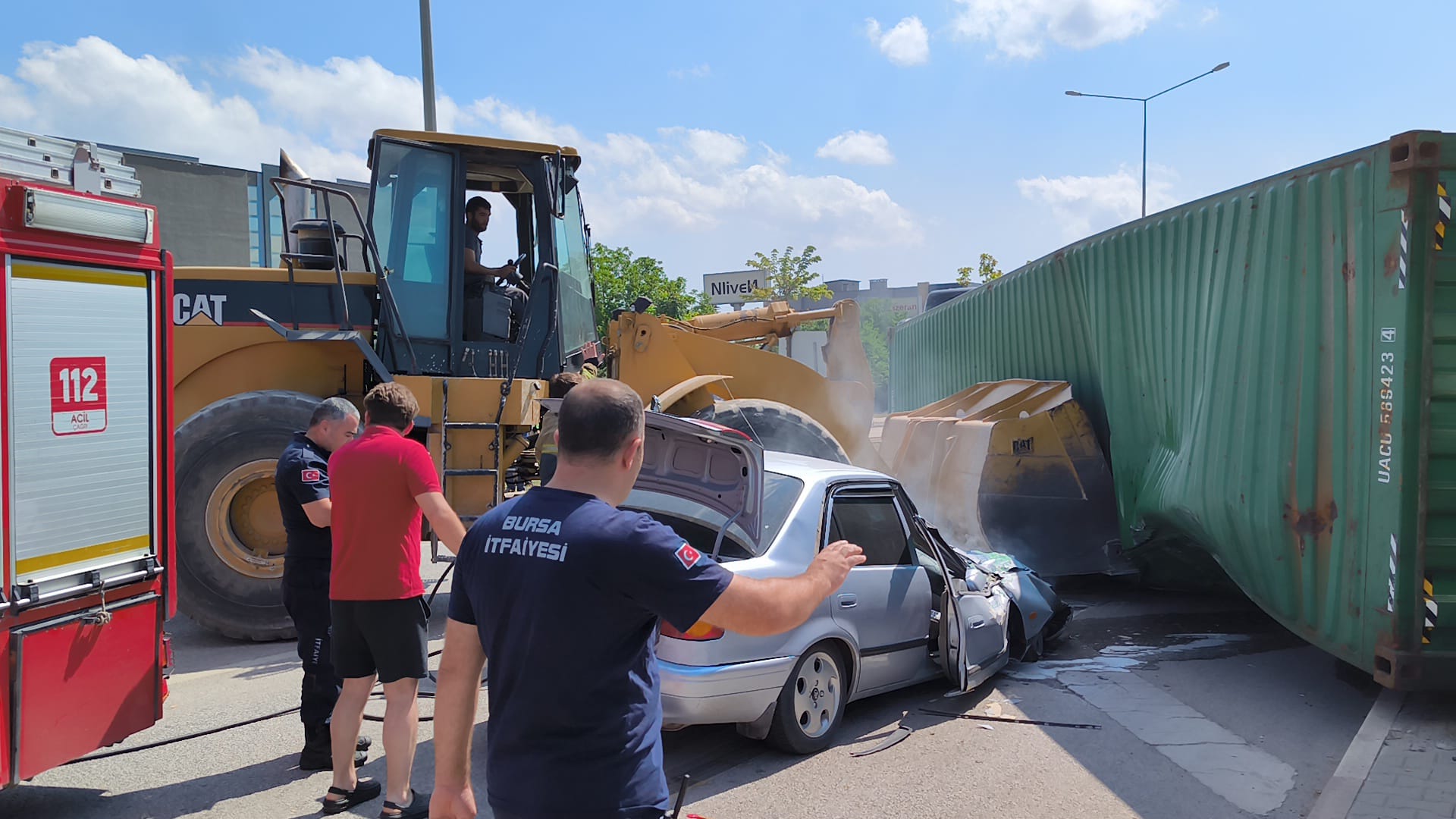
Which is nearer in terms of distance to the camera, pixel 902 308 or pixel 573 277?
pixel 573 277

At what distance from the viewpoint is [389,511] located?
3.98m

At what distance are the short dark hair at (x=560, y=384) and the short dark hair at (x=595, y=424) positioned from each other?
5545 millimetres

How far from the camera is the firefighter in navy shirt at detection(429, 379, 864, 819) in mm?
2039

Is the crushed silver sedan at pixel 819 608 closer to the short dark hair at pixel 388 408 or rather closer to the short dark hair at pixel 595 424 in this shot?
the short dark hair at pixel 388 408

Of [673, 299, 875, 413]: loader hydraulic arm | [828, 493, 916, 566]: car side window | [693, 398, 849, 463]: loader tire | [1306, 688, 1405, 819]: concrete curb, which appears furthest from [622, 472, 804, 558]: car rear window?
[673, 299, 875, 413]: loader hydraulic arm

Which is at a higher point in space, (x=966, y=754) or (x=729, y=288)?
(x=729, y=288)

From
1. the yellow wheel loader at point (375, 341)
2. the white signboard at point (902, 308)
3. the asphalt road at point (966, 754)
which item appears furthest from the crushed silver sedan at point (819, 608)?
the white signboard at point (902, 308)

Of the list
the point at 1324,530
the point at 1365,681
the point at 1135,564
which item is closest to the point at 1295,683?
the point at 1365,681

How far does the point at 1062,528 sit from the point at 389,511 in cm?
662

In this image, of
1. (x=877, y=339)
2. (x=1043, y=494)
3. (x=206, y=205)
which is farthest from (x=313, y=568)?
(x=877, y=339)

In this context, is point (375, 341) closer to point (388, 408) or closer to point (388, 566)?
point (388, 408)

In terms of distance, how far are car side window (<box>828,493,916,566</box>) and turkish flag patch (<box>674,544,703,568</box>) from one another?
123 inches

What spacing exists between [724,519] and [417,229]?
4132mm

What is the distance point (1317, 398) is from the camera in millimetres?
5668
